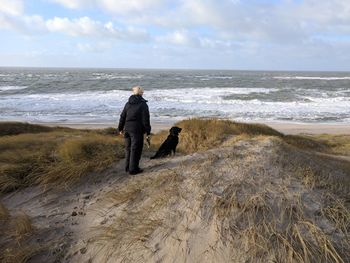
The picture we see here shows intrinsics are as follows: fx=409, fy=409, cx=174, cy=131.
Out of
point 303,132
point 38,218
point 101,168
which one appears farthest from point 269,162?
point 303,132

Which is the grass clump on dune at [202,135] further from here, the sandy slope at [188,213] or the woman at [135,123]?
the sandy slope at [188,213]

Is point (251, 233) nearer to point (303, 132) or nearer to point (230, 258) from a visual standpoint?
point (230, 258)

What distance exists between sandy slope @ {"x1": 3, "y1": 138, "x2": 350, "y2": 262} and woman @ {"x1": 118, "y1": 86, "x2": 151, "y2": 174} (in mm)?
352

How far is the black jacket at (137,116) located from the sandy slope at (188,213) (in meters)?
0.78

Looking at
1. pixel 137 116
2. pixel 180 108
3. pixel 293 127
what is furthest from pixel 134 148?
pixel 180 108

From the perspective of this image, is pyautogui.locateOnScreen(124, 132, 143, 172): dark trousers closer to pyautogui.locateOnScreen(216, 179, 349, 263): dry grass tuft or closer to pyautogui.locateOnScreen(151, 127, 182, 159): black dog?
pyautogui.locateOnScreen(151, 127, 182, 159): black dog

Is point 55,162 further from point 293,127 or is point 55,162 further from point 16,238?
point 293,127

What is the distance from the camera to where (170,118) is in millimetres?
27266

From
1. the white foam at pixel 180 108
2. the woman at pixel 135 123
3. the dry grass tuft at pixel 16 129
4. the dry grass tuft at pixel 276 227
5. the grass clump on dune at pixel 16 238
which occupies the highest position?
the woman at pixel 135 123

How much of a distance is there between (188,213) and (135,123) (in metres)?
2.30

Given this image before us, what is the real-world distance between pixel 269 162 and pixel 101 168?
292cm

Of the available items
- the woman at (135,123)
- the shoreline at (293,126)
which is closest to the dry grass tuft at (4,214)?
the woman at (135,123)

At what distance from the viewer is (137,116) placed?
6812 millimetres

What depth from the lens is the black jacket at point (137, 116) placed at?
6781 millimetres
